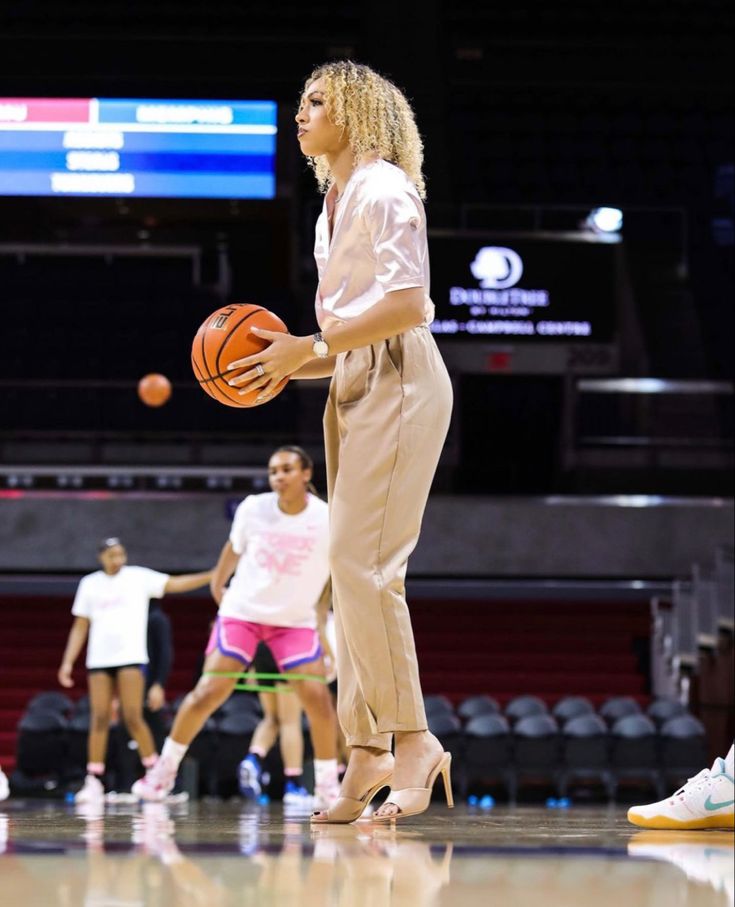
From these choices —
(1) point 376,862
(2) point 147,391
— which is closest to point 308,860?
(1) point 376,862

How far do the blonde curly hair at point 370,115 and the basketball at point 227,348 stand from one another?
49 cm

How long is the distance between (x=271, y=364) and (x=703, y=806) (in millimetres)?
1298

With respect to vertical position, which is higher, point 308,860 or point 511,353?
point 511,353

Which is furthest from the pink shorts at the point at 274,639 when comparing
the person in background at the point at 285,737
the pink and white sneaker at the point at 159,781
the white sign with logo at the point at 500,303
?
the white sign with logo at the point at 500,303

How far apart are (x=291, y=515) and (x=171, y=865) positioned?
4.52 meters

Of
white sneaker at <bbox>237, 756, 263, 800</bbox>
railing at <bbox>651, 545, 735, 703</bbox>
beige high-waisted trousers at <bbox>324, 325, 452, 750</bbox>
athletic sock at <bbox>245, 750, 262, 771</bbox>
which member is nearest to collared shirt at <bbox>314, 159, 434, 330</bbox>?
beige high-waisted trousers at <bbox>324, 325, 452, 750</bbox>

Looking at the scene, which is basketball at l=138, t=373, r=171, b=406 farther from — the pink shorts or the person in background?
the pink shorts

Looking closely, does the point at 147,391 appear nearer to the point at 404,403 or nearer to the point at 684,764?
the point at 684,764

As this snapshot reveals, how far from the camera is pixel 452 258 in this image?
44.4ft

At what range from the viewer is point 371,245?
3176mm

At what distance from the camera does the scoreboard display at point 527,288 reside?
13.5m

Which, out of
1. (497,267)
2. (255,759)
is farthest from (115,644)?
(497,267)

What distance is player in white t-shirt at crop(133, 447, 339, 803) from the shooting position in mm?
6336

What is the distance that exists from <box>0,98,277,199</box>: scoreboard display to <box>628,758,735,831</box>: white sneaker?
1112 centimetres
